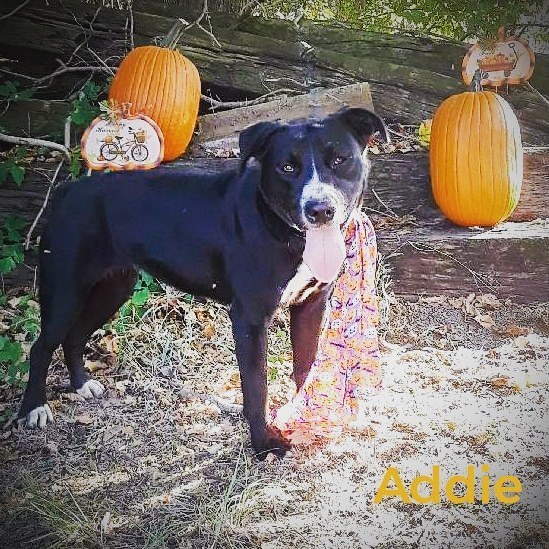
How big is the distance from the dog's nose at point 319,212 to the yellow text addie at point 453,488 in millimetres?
308

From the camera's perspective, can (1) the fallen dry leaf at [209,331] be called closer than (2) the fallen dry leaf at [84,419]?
No

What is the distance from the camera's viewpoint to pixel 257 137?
2.96 ft

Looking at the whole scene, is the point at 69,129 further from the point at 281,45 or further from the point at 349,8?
the point at 349,8

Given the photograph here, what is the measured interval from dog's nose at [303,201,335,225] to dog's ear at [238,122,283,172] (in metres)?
0.11

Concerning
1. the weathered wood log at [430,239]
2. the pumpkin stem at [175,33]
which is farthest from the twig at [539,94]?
the pumpkin stem at [175,33]

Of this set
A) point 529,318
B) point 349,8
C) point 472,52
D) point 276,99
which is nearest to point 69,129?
point 276,99

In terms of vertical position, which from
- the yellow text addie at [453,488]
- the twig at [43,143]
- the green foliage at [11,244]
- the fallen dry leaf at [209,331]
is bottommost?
the fallen dry leaf at [209,331]

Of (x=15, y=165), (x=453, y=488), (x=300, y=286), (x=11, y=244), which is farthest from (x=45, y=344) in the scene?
(x=453, y=488)

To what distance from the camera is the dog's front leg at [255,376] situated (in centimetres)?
99

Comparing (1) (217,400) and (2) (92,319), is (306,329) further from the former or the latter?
(2) (92,319)

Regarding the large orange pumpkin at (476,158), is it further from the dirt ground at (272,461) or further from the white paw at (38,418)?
the white paw at (38,418)

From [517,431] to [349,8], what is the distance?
1.86ft

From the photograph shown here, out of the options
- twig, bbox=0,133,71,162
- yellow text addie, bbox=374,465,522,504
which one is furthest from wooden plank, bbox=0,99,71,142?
yellow text addie, bbox=374,465,522,504

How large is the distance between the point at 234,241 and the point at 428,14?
0.37 metres
